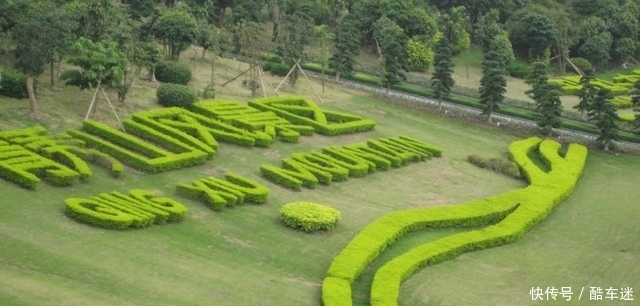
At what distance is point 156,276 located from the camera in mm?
32000

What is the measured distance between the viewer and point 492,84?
6109 centimetres

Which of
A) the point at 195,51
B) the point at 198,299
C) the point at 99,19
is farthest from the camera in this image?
the point at 195,51

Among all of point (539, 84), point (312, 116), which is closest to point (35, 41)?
point (312, 116)

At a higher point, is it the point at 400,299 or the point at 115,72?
the point at 115,72

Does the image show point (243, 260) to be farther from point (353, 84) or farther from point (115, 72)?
point (353, 84)

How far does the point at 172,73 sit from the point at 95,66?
1028cm

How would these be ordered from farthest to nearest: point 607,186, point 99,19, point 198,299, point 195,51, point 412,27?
point 412,27
point 195,51
point 99,19
point 607,186
point 198,299

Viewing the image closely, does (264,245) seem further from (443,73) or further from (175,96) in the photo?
(443,73)

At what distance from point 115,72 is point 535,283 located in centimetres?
2293

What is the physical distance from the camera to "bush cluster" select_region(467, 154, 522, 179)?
170ft

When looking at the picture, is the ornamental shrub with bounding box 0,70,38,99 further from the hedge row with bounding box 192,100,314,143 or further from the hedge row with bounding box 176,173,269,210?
the hedge row with bounding box 176,173,269,210

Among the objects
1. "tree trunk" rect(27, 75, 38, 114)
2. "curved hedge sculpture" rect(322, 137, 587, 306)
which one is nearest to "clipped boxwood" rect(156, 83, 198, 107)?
"tree trunk" rect(27, 75, 38, 114)

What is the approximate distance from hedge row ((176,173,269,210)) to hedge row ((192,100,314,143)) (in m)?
8.64

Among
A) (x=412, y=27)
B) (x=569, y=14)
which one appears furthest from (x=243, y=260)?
(x=569, y=14)
